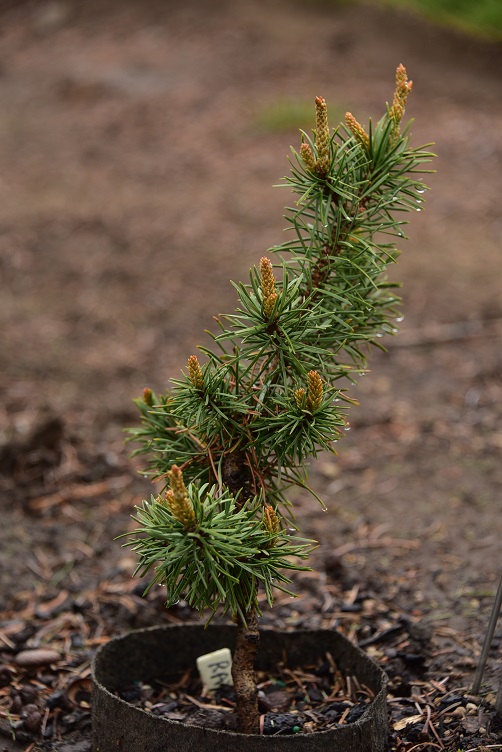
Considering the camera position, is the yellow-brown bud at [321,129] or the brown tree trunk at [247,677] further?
the brown tree trunk at [247,677]

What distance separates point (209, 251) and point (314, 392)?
467cm

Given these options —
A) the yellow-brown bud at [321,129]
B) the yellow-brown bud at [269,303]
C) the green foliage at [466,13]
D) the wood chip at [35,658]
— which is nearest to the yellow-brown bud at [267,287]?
the yellow-brown bud at [269,303]

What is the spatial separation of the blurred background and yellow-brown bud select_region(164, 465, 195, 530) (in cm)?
132

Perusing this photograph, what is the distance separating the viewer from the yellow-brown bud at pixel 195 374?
182cm

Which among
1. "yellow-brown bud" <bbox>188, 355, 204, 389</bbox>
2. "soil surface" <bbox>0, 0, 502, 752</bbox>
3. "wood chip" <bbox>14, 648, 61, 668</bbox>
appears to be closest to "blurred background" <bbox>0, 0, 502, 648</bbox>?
"soil surface" <bbox>0, 0, 502, 752</bbox>

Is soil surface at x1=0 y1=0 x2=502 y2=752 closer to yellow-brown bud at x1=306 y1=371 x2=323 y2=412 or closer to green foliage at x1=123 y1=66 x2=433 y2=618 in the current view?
green foliage at x1=123 y1=66 x2=433 y2=618

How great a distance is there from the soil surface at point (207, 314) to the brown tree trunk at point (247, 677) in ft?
1.13

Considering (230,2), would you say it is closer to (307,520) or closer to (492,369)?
(492,369)

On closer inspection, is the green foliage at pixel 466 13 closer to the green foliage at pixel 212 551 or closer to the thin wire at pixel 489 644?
the thin wire at pixel 489 644

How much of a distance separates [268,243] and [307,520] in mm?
3214

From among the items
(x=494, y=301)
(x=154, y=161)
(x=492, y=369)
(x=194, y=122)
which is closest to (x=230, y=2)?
(x=194, y=122)

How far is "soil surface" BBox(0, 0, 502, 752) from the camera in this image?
282 cm

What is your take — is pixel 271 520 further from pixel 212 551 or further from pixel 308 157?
pixel 308 157

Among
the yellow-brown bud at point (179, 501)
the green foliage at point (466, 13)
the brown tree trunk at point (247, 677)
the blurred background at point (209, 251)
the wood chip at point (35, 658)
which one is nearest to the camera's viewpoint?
the yellow-brown bud at point (179, 501)
